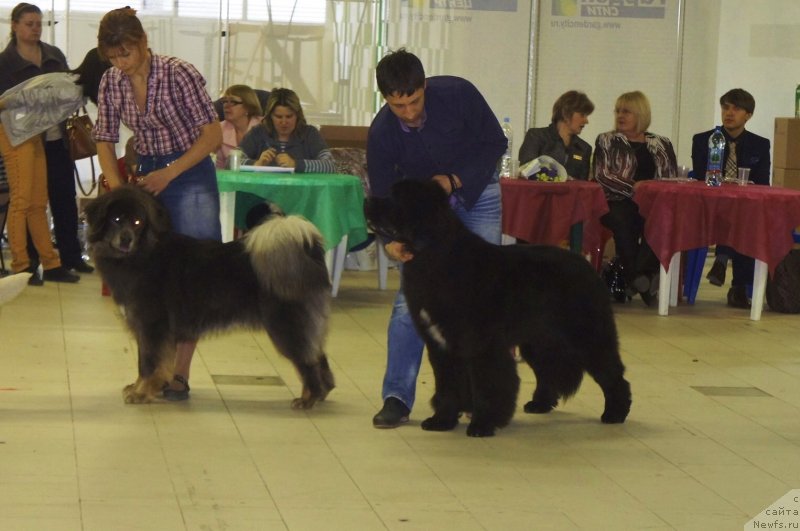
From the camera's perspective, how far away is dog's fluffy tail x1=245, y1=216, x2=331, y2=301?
455 centimetres

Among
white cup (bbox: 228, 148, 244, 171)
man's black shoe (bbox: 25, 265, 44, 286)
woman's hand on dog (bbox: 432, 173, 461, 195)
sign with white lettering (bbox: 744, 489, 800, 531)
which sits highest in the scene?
woman's hand on dog (bbox: 432, 173, 461, 195)

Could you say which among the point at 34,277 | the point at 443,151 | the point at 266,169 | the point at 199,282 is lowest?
the point at 34,277

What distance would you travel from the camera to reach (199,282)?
462cm

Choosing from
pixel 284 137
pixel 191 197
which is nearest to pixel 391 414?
pixel 191 197

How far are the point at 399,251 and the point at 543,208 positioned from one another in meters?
3.64

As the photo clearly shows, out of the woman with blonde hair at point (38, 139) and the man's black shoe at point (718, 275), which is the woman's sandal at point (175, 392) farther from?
the man's black shoe at point (718, 275)

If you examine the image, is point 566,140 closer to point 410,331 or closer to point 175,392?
point 410,331

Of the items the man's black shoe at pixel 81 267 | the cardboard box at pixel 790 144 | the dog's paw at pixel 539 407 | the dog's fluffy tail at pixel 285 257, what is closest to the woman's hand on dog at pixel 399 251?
the dog's fluffy tail at pixel 285 257

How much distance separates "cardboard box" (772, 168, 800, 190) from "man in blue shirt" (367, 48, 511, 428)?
20.4 ft

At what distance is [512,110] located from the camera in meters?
10.5

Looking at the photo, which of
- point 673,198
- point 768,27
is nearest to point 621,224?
point 673,198

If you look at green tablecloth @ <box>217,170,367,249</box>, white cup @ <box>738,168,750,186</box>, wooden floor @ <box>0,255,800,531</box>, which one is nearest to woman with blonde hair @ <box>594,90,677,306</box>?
white cup @ <box>738,168,750,186</box>

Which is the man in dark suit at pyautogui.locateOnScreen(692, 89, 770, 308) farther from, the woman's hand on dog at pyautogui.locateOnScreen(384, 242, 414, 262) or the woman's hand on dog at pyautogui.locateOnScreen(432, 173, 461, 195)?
the woman's hand on dog at pyautogui.locateOnScreen(384, 242, 414, 262)

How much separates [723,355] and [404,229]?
284 cm
